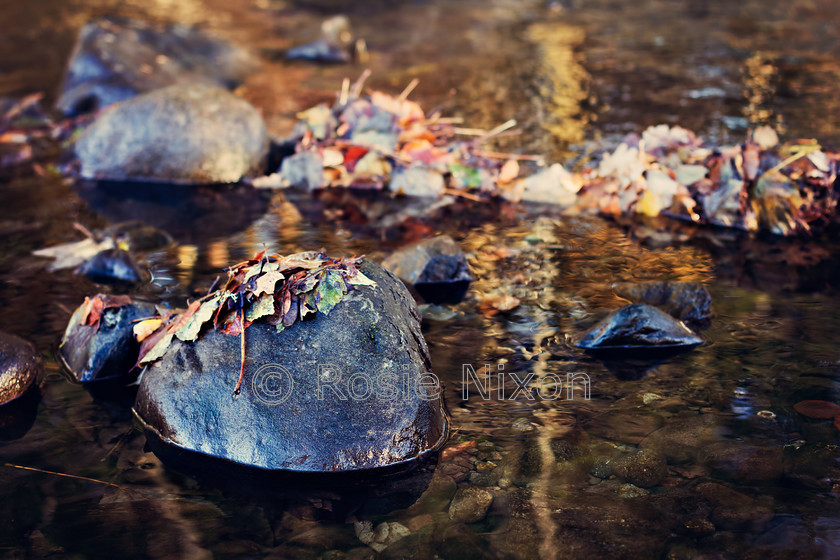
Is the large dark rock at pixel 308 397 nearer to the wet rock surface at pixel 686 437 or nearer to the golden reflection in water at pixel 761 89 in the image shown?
the wet rock surface at pixel 686 437

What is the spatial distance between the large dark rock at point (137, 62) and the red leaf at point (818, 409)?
24.1 ft

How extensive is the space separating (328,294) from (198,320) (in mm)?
524

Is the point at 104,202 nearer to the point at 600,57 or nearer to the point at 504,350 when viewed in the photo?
the point at 504,350

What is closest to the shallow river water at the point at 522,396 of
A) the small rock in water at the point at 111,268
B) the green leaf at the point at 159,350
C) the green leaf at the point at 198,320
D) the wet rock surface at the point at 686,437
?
the wet rock surface at the point at 686,437

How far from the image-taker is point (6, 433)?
11.3 ft

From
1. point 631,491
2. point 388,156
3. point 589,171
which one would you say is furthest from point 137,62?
point 631,491

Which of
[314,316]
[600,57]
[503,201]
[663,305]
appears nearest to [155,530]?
[314,316]

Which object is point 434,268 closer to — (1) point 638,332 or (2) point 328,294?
(1) point 638,332

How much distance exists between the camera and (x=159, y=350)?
10.9 ft

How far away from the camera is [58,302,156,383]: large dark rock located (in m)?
3.77

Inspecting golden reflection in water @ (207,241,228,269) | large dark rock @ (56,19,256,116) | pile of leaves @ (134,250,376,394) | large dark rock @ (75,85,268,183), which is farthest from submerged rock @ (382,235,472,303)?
large dark rock @ (56,19,256,116)

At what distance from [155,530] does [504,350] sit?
5.99 feet

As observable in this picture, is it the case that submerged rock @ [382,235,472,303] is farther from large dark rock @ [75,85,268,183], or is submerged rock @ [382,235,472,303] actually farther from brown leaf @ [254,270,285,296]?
large dark rock @ [75,85,268,183]

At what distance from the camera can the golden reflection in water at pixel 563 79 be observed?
7395 millimetres
